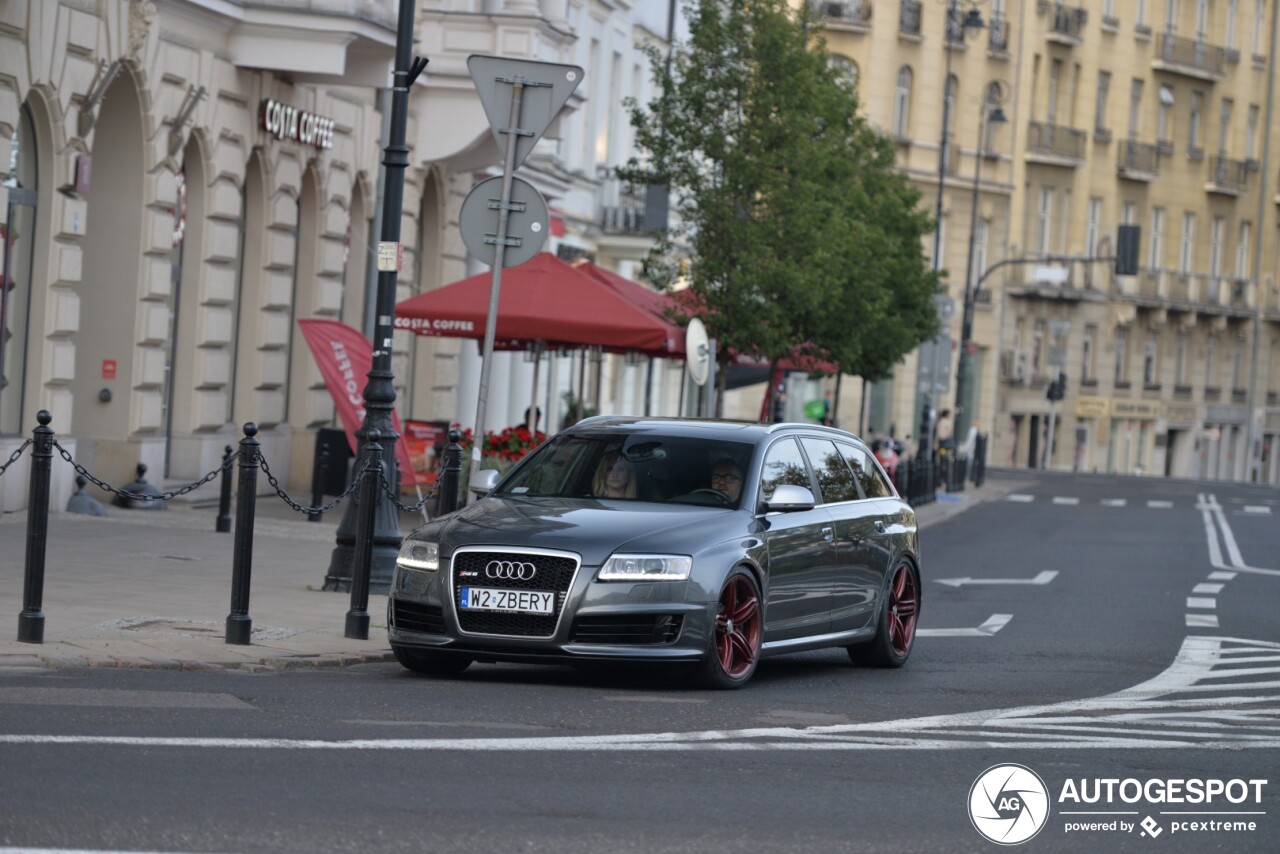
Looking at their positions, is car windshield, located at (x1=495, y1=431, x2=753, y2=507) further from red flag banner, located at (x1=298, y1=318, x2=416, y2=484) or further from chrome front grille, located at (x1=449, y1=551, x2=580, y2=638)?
red flag banner, located at (x1=298, y1=318, x2=416, y2=484)

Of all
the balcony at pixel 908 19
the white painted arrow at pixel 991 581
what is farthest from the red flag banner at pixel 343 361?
the balcony at pixel 908 19

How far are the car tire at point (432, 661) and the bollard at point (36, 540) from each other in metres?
1.76

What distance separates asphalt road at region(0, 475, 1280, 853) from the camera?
7645mm

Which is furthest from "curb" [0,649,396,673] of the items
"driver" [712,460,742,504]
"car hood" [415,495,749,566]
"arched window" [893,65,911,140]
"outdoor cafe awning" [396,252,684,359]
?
"arched window" [893,65,911,140]

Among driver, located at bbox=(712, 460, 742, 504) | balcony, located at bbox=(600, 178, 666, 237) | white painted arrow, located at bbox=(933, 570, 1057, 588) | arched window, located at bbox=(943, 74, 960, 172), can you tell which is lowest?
white painted arrow, located at bbox=(933, 570, 1057, 588)

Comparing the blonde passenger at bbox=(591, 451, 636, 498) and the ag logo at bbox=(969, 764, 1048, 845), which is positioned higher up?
the blonde passenger at bbox=(591, 451, 636, 498)

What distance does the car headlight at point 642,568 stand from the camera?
12055 millimetres

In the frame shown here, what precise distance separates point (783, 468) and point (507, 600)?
2.22 m

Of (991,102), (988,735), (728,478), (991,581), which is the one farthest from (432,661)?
(991,102)

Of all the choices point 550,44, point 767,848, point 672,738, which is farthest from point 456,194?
point 767,848

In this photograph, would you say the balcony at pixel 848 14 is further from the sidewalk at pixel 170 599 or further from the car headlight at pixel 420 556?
the car headlight at pixel 420 556

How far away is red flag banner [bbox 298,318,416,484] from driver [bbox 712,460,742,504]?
→ 11437 millimetres

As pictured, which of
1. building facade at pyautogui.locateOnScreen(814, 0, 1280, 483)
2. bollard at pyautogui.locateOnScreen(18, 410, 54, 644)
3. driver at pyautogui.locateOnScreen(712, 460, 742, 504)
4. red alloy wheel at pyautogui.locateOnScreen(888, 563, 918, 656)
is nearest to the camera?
bollard at pyautogui.locateOnScreen(18, 410, 54, 644)
